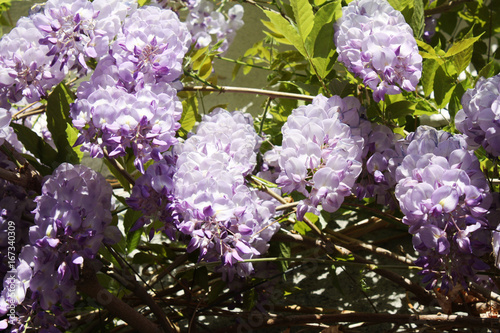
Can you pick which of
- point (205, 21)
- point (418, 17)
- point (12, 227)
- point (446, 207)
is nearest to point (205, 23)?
point (205, 21)

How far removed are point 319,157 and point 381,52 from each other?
13cm

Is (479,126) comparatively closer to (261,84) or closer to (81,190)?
(81,190)

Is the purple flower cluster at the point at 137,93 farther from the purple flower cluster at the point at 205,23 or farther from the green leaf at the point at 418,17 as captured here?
the purple flower cluster at the point at 205,23

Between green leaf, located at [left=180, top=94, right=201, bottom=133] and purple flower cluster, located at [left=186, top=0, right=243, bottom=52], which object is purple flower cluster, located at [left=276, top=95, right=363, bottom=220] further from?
purple flower cluster, located at [left=186, top=0, right=243, bottom=52]

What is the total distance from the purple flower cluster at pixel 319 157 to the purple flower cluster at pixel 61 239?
20 cm

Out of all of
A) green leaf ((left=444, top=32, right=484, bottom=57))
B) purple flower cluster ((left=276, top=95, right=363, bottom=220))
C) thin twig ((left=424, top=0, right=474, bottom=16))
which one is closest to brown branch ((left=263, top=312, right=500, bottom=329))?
purple flower cluster ((left=276, top=95, right=363, bottom=220))

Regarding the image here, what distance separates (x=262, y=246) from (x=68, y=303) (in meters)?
0.23

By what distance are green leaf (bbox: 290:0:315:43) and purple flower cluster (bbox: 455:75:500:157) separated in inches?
8.9

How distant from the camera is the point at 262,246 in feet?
2.21

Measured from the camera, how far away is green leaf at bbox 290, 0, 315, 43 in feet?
2.18

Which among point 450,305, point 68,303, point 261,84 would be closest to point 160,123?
point 68,303

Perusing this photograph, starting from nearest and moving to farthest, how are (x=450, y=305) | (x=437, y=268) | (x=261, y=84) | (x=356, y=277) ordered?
(x=437, y=268), (x=450, y=305), (x=356, y=277), (x=261, y=84)

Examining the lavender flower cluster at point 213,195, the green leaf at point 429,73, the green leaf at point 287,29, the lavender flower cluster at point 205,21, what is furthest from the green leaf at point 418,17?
the lavender flower cluster at point 205,21

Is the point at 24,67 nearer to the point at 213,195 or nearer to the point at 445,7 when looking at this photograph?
the point at 213,195
